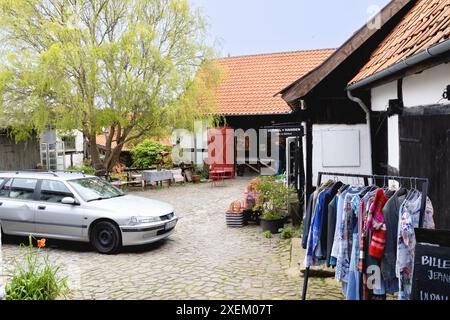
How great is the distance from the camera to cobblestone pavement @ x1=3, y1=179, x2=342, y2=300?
589 cm

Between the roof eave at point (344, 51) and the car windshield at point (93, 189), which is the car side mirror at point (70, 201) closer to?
the car windshield at point (93, 189)

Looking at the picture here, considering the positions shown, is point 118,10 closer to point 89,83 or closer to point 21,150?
point 89,83

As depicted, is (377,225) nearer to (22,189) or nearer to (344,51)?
(344,51)

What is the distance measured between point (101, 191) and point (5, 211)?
6.15 feet

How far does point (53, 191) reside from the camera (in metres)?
8.56

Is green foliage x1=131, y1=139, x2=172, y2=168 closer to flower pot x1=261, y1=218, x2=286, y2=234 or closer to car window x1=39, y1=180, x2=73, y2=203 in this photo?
flower pot x1=261, y1=218, x2=286, y2=234

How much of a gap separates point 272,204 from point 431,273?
259 inches

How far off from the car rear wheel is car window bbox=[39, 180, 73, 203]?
3.01 ft

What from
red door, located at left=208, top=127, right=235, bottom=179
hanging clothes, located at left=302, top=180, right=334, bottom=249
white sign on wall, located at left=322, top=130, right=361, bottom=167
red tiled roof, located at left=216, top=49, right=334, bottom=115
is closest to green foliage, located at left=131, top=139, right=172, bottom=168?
red door, located at left=208, top=127, right=235, bottom=179

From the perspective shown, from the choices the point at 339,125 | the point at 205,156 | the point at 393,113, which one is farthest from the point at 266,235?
the point at 205,156

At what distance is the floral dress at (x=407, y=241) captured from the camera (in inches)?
149

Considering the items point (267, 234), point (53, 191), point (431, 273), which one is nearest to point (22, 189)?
point (53, 191)

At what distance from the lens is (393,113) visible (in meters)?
6.12

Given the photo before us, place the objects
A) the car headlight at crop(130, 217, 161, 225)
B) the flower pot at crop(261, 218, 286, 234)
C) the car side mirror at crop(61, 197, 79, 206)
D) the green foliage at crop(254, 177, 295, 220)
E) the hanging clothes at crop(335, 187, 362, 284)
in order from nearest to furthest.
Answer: the hanging clothes at crop(335, 187, 362, 284) < the car headlight at crop(130, 217, 161, 225) < the car side mirror at crop(61, 197, 79, 206) < the flower pot at crop(261, 218, 286, 234) < the green foliage at crop(254, 177, 295, 220)
